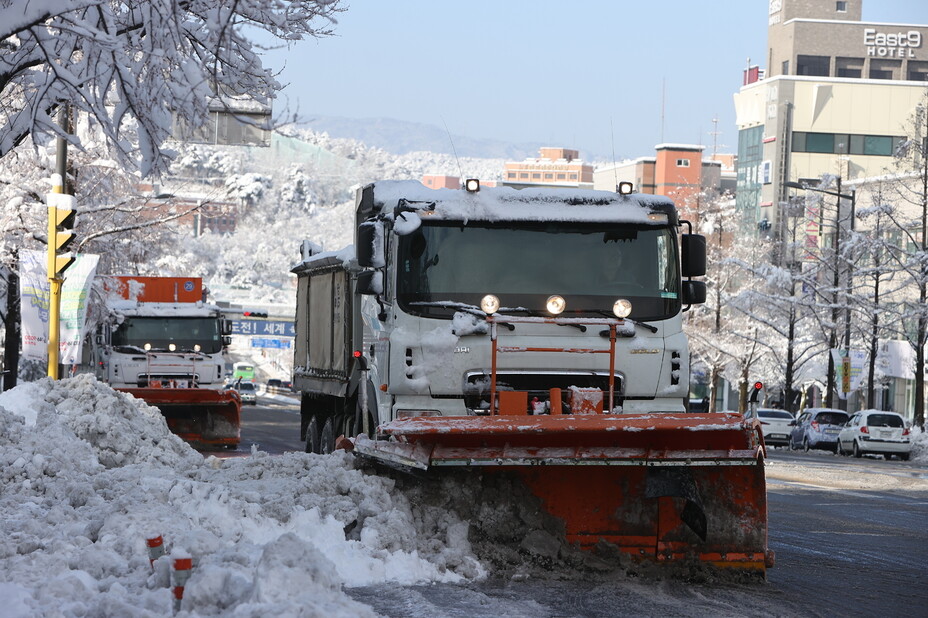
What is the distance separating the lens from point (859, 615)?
8758 mm

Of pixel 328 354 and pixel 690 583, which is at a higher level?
pixel 328 354

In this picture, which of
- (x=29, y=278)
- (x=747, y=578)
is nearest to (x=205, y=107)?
(x=747, y=578)

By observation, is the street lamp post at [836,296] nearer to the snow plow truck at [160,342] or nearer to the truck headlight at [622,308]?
the snow plow truck at [160,342]

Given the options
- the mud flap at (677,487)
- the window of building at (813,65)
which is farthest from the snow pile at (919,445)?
the window of building at (813,65)

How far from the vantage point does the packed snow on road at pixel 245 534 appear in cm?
724

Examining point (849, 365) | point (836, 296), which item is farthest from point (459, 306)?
point (836, 296)

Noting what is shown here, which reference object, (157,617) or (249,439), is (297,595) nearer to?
(157,617)

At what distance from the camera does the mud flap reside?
9.65 metres

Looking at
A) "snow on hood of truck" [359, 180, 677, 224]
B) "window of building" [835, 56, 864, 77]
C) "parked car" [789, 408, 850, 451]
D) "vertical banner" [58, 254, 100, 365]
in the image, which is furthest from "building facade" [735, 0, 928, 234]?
"snow on hood of truck" [359, 180, 677, 224]

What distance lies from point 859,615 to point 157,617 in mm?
4386

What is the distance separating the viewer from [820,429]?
141ft

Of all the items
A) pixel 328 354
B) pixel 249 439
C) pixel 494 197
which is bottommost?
pixel 249 439

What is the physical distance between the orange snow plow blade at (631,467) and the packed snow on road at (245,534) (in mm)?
257

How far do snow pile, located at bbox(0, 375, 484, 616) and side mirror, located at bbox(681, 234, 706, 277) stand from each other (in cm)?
348
